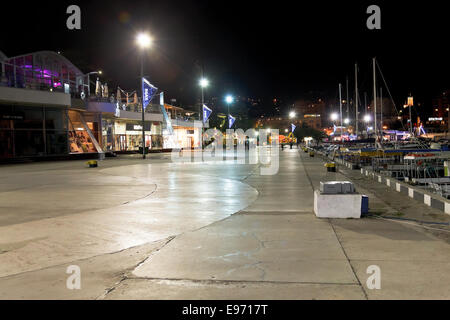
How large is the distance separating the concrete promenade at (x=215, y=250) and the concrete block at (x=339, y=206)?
12.2 inches

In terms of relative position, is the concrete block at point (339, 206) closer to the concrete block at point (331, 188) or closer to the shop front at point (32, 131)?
the concrete block at point (331, 188)

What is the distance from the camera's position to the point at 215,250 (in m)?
6.89

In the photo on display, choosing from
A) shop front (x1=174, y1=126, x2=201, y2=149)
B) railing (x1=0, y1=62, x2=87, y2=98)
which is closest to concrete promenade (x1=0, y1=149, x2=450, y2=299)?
railing (x1=0, y1=62, x2=87, y2=98)

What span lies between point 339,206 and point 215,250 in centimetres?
388

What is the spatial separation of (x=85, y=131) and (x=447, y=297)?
44.0 metres

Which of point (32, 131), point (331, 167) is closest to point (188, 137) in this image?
point (32, 131)

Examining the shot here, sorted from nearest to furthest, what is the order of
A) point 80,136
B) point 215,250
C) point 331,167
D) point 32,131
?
point 215,250
point 331,167
point 32,131
point 80,136

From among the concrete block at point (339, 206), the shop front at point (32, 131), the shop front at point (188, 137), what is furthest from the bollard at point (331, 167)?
the shop front at point (188, 137)

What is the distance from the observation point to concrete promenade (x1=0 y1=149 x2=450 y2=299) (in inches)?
198

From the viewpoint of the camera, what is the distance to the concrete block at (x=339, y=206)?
9.45 metres

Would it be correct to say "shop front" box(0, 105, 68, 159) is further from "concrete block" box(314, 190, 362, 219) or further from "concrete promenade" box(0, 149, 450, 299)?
"concrete block" box(314, 190, 362, 219)

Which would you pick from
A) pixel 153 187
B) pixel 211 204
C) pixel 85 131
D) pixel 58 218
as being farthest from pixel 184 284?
pixel 85 131

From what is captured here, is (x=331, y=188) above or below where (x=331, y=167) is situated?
above

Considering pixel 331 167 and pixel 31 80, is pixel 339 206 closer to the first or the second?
pixel 331 167
